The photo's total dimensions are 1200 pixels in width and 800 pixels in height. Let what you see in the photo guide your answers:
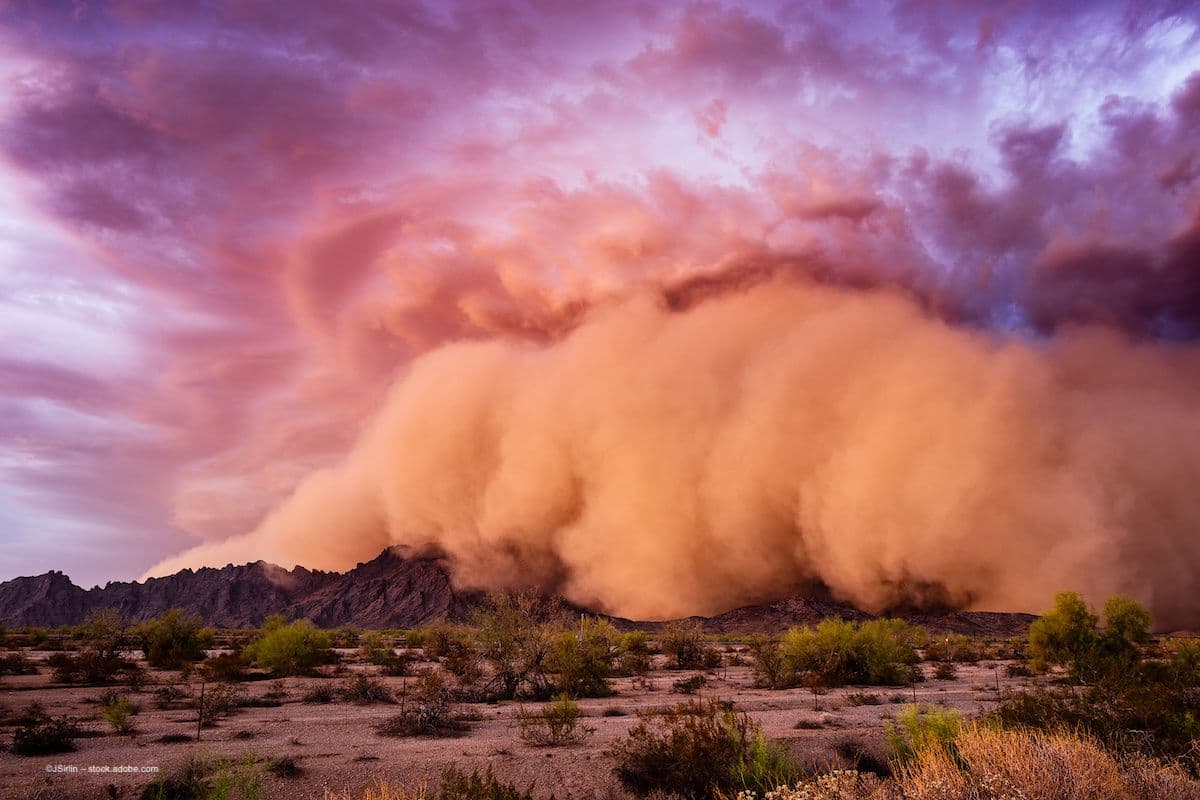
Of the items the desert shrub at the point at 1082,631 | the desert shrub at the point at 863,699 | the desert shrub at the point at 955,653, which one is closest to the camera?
the desert shrub at the point at 863,699

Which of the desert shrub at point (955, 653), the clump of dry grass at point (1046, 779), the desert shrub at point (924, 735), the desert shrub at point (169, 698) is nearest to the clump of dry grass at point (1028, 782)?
the clump of dry grass at point (1046, 779)

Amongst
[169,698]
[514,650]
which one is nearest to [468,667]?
[514,650]

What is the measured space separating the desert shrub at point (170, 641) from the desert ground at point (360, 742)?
10727 millimetres

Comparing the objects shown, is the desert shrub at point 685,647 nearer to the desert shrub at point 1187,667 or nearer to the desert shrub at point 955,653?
the desert shrub at point 955,653

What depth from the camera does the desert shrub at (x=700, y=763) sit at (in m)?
13.8

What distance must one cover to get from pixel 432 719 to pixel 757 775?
13.5m

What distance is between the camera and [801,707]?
29.0 m

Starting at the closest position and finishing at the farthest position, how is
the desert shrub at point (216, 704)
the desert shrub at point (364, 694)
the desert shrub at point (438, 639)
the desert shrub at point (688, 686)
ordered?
the desert shrub at point (216, 704), the desert shrub at point (364, 694), the desert shrub at point (688, 686), the desert shrub at point (438, 639)

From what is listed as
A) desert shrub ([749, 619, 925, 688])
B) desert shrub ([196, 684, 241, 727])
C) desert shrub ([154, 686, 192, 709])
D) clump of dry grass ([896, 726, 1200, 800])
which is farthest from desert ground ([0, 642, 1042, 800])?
clump of dry grass ([896, 726, 1200, 800])

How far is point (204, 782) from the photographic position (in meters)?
14.9

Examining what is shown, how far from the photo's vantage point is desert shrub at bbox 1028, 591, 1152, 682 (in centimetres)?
4528

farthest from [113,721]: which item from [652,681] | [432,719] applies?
[652,681]

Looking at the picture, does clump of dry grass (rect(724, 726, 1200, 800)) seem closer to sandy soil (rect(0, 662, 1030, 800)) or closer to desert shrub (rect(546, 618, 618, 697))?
sandy soil (rect(0, 662, 1030, 800))

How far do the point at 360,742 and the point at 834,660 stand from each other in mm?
31047
